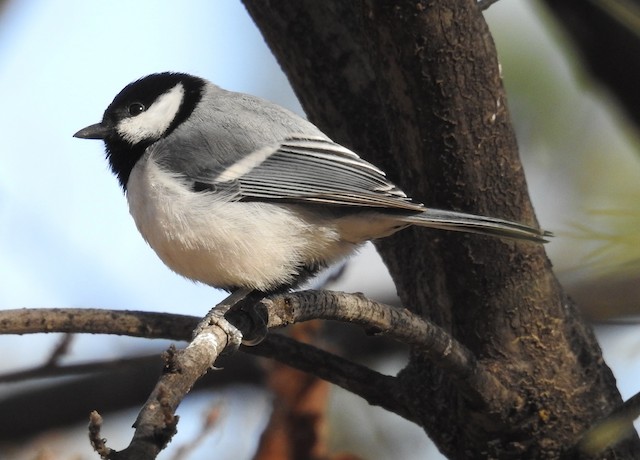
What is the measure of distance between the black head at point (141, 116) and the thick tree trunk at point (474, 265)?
829mm

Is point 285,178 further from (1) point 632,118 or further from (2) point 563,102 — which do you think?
(2) point 563,102

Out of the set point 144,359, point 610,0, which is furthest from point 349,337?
point 610,0

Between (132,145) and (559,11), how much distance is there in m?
1.41

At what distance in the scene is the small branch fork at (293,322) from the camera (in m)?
2.15

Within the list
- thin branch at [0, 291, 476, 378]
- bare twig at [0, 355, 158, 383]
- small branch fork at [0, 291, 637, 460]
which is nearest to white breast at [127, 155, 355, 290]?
small branch fork at [0, 291, 637, 460]

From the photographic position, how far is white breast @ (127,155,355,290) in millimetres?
2486

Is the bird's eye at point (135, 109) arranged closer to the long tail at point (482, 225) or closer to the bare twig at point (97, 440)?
the long tail at point (482, 225)

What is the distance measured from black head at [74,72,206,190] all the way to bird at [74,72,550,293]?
0.08 meters

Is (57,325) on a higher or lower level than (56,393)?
higher

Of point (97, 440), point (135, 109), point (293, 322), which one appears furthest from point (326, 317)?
point (135, 109)

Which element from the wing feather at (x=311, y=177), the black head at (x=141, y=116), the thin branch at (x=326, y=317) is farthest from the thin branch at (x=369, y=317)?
the black head at (x=141, y=116)

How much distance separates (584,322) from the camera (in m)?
2.60

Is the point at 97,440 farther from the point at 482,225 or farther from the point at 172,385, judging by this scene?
the point at 482,225

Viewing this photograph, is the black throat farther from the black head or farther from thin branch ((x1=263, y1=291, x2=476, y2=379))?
thin branch ((x1=263, y1=291, x2=476, y2=379))
